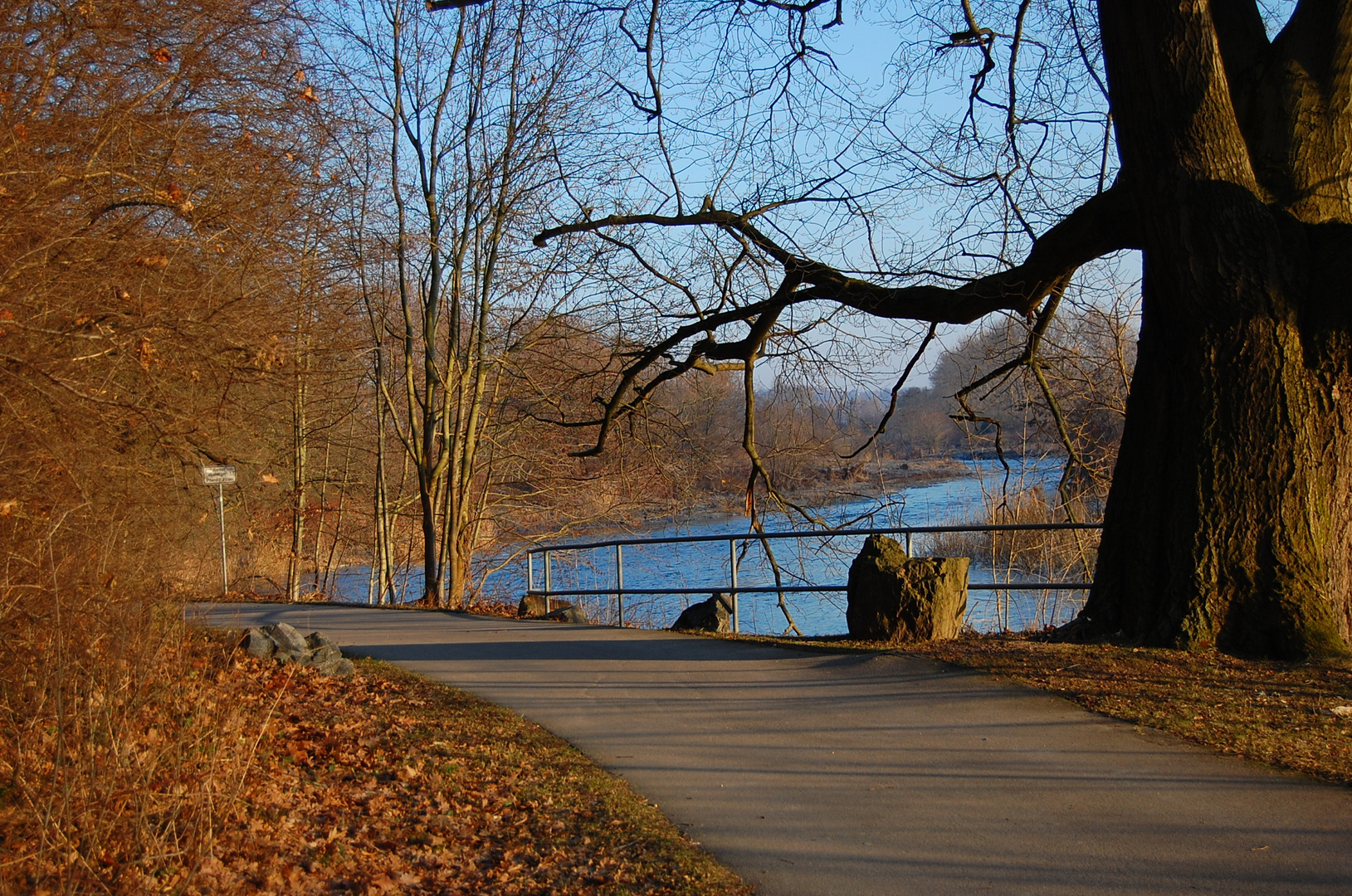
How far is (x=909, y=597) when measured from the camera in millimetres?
8500

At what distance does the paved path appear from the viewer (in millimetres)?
4078

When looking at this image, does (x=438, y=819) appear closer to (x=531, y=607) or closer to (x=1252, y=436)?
(x=1252, y=436)

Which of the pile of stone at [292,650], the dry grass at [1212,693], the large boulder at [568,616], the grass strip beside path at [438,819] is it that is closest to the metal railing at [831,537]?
the large boulder at [568,616]

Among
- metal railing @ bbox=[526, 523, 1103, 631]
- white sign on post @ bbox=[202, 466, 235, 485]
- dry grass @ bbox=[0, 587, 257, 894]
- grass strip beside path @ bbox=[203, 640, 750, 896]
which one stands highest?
white sign on post @ bbox=[202, 466, 235, 485]

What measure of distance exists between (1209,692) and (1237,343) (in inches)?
98.2

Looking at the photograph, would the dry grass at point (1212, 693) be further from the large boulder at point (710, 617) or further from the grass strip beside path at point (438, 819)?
the large boulder at point (710, 617)

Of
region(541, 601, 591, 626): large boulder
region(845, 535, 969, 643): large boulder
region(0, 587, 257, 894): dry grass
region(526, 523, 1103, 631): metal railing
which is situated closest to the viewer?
region(0, 587, 257, 894): dry grass

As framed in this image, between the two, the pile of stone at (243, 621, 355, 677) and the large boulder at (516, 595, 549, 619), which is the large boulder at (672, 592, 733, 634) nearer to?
the large boulder at (516, 595, 549, 619)

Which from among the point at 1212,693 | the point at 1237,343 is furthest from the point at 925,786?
the point at 1237,343

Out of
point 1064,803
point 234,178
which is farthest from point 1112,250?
point 234,178

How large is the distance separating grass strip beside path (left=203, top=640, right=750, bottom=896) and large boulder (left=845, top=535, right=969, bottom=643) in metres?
3.16

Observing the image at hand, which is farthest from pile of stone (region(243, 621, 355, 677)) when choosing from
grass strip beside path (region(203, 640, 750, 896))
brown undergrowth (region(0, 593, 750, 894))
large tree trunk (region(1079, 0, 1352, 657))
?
large tree trunk (region(1079, 0, 1352, 657))

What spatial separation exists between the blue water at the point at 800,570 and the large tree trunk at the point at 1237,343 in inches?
138

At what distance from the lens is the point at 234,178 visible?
969cm
